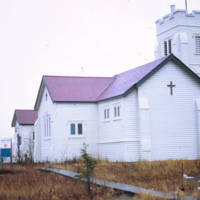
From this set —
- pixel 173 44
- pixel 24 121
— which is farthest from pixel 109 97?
pixel 173 44

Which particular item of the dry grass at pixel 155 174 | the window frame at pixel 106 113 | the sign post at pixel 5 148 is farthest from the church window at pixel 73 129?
the sign post at pixel 5 148

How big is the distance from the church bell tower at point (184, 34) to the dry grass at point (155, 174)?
32.2 meters

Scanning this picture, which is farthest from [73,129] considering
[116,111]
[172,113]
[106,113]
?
[172,113]

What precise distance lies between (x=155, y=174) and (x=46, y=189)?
695 cm

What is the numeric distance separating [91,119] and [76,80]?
4.40m

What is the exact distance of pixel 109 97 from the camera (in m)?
36.2

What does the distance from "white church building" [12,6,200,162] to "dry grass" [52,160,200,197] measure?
341 centimetres

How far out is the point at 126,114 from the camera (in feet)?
111

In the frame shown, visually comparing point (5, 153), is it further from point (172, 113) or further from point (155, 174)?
point (172, 113)

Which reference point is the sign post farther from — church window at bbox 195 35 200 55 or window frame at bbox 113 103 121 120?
church window at bbox 195 35 200 55

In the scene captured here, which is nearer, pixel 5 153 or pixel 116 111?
pixel 5 153

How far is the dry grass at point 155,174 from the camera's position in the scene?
20984mm

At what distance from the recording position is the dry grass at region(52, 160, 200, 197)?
2098 cm

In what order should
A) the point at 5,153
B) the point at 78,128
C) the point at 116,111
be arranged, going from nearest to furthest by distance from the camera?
the point at 5,153
the point at 116,111
the point at 78,128
